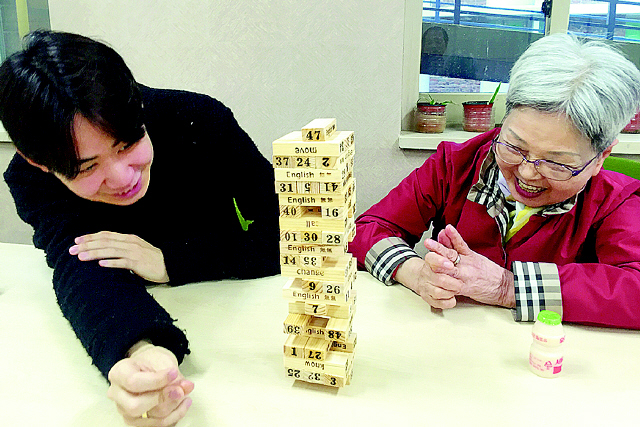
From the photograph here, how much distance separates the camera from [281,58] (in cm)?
245

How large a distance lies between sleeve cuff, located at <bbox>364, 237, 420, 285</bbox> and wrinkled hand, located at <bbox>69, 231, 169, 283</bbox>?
561 mm

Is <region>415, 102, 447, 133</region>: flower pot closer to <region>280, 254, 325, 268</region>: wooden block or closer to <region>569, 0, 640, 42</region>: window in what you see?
<region>569, 0, 640, 42</region>: window

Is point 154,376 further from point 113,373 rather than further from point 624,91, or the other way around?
point 624,91

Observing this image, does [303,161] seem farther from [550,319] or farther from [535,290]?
[535,290]

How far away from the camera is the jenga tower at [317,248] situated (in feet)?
2.94

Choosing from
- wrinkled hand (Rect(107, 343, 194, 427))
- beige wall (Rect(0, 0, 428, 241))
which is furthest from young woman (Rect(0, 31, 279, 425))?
beige wall (Rect(0, 0, 428, 241))

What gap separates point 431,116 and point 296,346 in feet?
5.73

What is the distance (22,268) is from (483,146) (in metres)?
1.43

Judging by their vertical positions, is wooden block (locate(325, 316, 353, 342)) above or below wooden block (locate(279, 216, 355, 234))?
below

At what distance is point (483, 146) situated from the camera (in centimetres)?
159

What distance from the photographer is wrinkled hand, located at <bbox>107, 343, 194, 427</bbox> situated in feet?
2.81

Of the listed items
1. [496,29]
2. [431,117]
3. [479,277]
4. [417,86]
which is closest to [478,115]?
[431,117]

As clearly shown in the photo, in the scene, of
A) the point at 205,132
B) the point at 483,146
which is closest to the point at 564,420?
the point at 483,146

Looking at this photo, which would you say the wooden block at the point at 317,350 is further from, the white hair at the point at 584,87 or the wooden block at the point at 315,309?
the white hair at the point at 584,87
